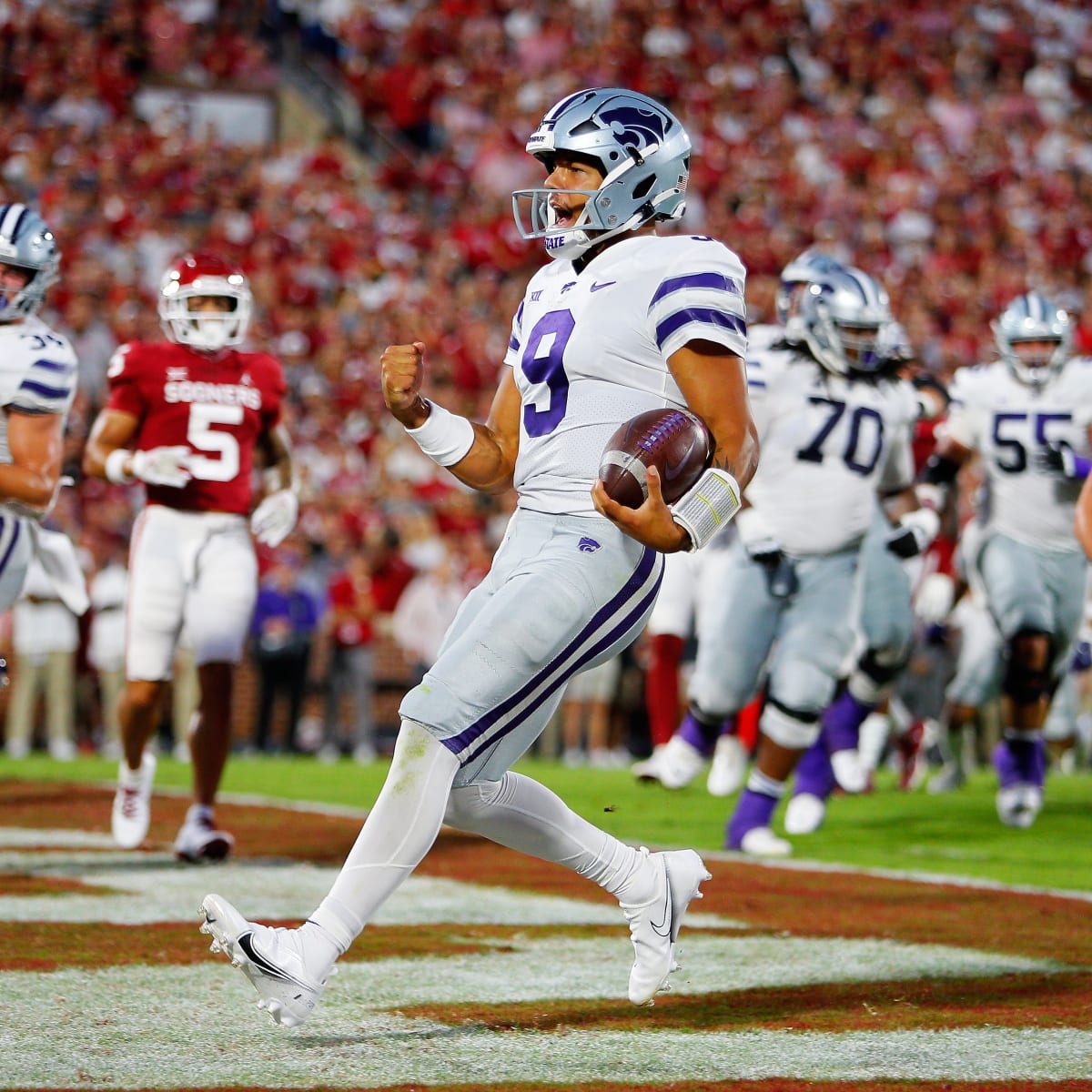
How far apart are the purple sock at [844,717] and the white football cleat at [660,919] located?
4.74m

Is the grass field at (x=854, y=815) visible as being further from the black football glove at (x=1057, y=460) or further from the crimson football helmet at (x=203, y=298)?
the crimson football helmet at (x=203, y=298)

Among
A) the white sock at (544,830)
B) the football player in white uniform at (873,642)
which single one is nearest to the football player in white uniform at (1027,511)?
the football player in white uniform at (873,642)

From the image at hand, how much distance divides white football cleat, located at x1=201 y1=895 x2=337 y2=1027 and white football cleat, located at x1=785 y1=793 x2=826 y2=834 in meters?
4.34

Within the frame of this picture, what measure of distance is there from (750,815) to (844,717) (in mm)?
2075

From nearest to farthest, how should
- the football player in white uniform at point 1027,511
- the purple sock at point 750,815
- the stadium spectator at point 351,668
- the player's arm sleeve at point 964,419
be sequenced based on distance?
the purple sock at point 750,815, the football player in white uniform at point 1027,511, the player's arm sleeve at point 964,419, the stadium spectator at point 351,668

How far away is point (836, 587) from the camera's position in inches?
255

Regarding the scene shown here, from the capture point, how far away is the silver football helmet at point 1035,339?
754 centimetres

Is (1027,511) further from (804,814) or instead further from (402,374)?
(402,374)

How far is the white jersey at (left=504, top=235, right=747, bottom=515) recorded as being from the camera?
336 centimetres

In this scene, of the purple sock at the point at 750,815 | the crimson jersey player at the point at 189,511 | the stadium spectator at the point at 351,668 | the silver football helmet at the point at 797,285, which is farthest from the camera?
the stadium spectator at the point at 351,668

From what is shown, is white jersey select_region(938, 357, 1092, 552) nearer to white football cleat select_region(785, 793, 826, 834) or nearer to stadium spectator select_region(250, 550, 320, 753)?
white football cleat select_region(785, 793, 826, 834)

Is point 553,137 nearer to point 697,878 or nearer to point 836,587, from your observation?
point 697,878

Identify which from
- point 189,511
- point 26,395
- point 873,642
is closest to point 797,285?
point 873,642

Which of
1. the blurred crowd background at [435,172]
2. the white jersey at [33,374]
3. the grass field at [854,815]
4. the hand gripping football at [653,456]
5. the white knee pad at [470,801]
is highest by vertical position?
the blurred crowd background at [435,172]
